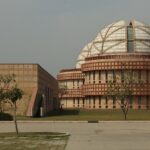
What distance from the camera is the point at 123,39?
109m

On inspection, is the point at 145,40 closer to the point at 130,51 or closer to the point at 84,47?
the point at 130,51

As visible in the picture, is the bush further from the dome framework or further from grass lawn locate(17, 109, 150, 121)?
the dome framework

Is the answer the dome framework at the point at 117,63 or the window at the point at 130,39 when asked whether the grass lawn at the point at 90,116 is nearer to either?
the dome framework at the point at 117,63

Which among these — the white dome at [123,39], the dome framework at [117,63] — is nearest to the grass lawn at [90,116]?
the dome framework at [117,63]

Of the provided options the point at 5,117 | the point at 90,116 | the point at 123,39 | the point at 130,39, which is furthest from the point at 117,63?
the point at 5,117

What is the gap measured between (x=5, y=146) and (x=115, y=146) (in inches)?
207

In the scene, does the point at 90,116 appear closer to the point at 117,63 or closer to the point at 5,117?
the point at 5,117

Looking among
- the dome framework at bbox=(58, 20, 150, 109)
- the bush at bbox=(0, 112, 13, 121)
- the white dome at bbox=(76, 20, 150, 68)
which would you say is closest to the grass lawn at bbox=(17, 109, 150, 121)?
the bush at bbox=(0, 112, 13, 121)

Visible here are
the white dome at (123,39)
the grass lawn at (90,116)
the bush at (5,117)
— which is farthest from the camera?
the white dome at (123,39)

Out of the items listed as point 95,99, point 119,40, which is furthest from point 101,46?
point 95,99

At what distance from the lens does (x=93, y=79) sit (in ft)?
347

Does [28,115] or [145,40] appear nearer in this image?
[28,115]

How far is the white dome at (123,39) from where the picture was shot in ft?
354

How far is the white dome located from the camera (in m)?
108
